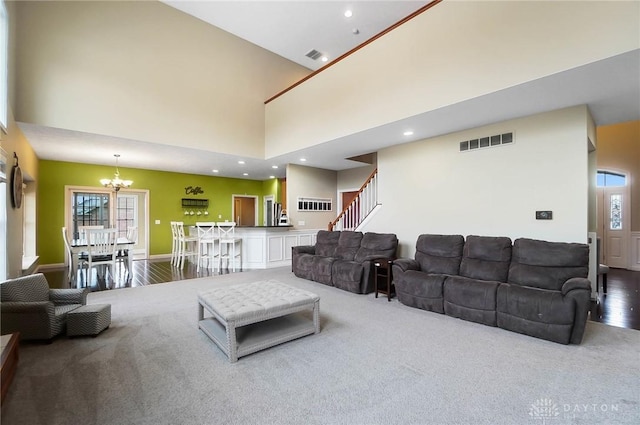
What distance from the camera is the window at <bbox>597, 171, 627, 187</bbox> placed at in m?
6.88

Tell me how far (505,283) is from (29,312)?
5.21 m

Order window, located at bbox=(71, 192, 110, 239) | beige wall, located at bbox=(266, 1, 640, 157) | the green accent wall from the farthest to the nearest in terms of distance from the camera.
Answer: window, located at bbox=(71, 192, 110, 239), the green accent wall, beige wall, located at bbox=(266, 1, 640, 157)

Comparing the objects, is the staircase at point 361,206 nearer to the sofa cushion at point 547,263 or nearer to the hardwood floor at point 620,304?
the sofa cushion at point 547,263

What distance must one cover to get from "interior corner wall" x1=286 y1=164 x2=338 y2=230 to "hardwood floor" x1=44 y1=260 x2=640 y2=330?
8.86ft

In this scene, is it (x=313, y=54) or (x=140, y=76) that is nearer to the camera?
(x=140, y=76)

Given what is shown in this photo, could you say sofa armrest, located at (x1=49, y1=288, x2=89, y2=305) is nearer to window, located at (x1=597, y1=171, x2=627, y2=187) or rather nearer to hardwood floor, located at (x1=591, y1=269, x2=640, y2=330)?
hardwood floor, located at (x1=591, y1=269, x2=640, y2=330)

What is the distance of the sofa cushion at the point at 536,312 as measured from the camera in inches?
109

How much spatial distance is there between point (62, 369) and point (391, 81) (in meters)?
5.12

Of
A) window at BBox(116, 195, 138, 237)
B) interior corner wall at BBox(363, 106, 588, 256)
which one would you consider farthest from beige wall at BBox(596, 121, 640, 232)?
window at BBox(116, 195, 138, 237)

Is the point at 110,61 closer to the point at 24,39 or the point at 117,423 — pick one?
the point at 24,39

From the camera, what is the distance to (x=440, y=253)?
169 inches

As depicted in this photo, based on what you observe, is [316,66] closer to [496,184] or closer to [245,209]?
[245,209]

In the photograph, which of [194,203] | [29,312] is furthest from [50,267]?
[29,312]

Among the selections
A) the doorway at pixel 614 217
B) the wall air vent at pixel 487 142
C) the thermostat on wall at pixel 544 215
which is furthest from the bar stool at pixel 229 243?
the doorway at pixel 614 217
